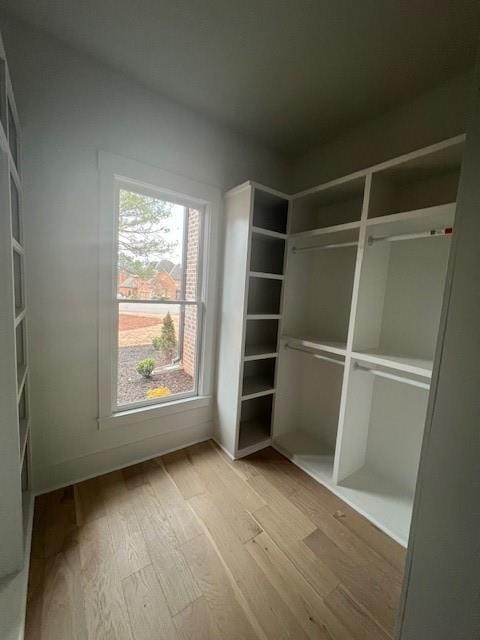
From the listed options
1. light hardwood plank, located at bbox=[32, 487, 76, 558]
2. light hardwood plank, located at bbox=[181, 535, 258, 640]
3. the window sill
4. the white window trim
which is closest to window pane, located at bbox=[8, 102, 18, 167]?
the white window trim

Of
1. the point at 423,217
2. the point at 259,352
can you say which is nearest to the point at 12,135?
the point at 259,352

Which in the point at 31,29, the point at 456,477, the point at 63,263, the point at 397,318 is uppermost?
the point at 31,29

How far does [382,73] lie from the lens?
1601 millimetres

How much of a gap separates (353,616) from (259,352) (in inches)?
61.2

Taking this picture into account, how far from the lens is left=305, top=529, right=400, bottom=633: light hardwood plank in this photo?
1151mm

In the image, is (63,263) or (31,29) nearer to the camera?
(31,29)

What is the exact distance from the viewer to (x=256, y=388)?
233 cm

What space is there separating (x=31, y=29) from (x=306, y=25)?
1.50 metres

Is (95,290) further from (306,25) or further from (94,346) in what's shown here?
(306,25)

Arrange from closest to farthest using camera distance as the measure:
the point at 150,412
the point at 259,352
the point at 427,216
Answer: the point at 427,216 < the point at 150,412 < the point at 259,352

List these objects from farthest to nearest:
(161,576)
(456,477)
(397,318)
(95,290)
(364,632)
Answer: (397,318) → (95,290) → (161,576) → (364,632) → (456,477)

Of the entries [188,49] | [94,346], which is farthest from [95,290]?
[188,49]

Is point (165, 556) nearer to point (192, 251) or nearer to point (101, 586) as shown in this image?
point (101, 586)

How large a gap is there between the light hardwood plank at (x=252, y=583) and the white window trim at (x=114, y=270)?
0.84m
